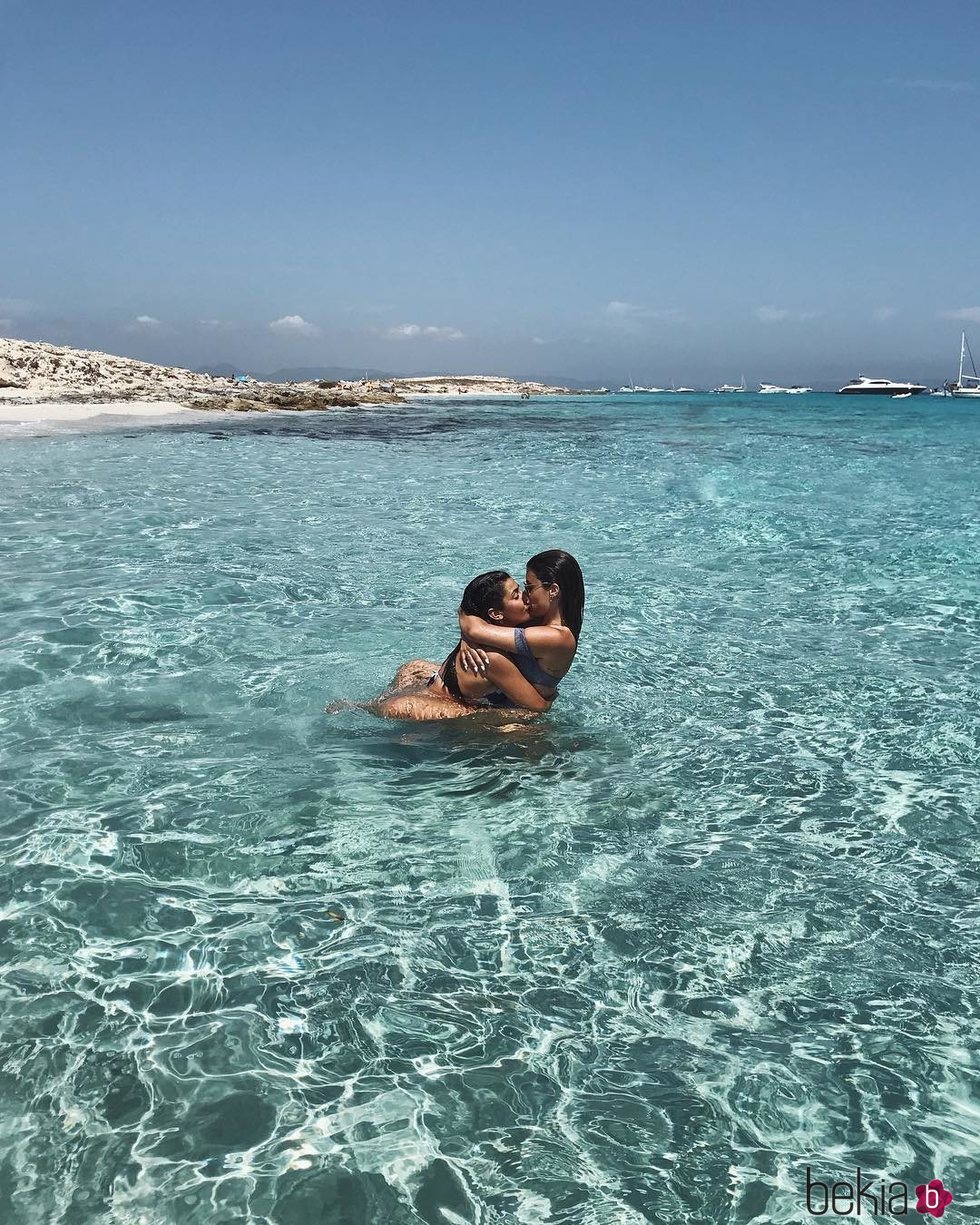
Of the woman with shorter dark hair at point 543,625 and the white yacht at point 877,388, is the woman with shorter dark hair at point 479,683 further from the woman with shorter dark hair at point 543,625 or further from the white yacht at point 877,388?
the white yacht at point 877,388

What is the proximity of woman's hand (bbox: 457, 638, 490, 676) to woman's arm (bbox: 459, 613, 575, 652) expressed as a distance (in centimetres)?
11

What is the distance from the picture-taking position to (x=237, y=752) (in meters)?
6.33

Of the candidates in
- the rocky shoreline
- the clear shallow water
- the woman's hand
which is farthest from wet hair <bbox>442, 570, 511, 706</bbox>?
the rocky shoreline

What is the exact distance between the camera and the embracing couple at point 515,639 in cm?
599

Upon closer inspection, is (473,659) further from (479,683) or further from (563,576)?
(563,576)

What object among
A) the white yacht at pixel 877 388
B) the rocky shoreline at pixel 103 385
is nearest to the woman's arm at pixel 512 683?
the rocky shoreline at pixel 103 385

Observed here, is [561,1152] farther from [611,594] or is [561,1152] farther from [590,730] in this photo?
[611,594]

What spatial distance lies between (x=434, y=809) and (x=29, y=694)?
160 inches

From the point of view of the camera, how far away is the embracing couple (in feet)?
19.7

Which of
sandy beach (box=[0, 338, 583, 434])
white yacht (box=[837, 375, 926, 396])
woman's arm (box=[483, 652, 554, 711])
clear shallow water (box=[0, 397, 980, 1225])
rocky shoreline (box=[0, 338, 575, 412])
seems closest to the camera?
clear shallow water (box=[0, 397, 980, 1225])

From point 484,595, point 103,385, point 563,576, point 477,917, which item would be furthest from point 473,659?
point 103,385

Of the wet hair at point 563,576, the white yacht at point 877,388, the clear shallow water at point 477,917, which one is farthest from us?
the white yacht at point 877,388

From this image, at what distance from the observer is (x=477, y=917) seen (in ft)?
14.3

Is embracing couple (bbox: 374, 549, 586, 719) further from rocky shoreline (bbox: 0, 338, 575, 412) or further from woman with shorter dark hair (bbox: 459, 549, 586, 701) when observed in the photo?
rocky shoreline (bbox: 0, 338, 575, 412)
